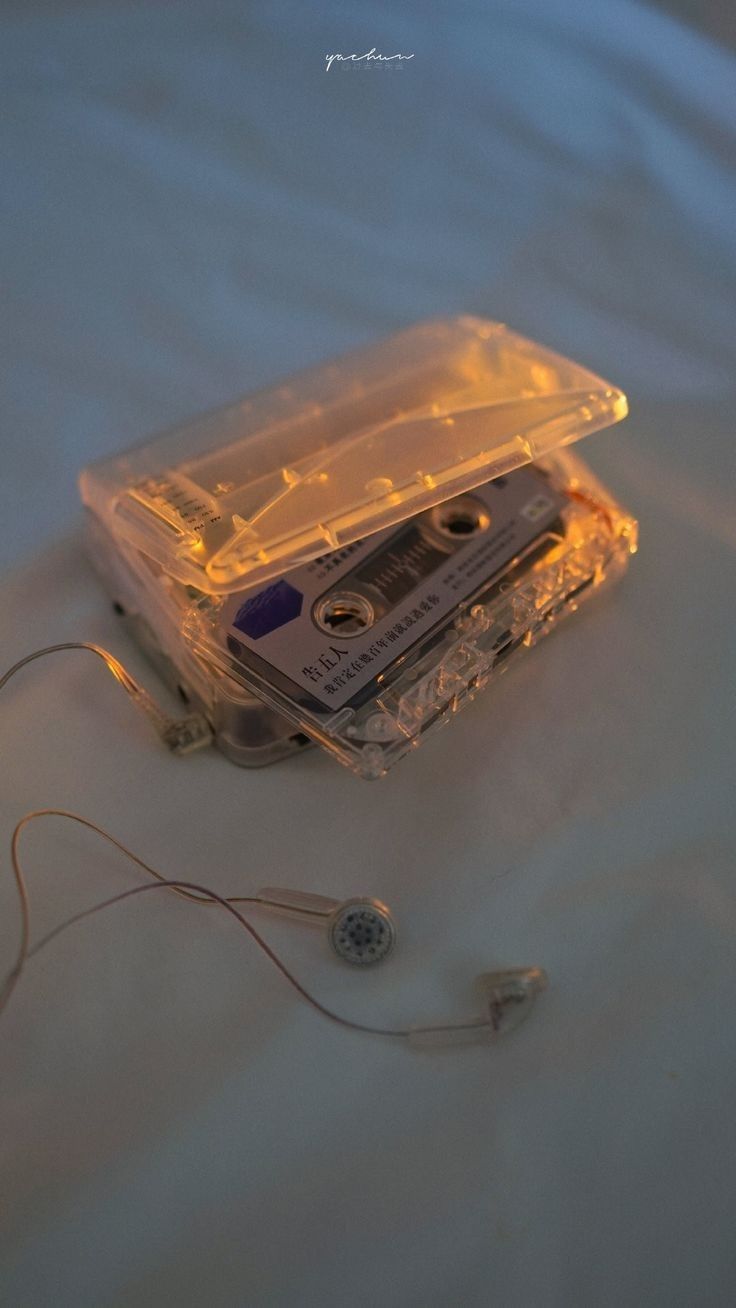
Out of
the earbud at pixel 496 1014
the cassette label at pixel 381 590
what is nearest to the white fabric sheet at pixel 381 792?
the earbud at pixel 496 1014

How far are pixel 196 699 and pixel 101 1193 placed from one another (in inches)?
20.3

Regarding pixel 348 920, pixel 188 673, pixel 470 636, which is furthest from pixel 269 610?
pixel 348 920

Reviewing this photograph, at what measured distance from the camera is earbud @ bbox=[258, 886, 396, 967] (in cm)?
112

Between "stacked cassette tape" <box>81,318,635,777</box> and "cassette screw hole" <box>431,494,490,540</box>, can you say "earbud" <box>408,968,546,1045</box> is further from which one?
"cassette screw hole" <box>431,494,490,540</box>

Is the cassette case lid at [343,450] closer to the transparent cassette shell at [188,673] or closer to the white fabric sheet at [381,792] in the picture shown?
the transparent cassette shell at [188,673]

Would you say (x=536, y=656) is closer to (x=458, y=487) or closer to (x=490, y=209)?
(x=458, y=487)

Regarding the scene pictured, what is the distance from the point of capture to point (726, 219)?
1974 millimetres

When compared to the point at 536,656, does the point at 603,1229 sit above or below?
below

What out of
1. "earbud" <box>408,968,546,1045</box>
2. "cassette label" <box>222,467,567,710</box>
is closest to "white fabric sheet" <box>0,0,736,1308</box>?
"earbud" <box>408,968,546,1045</box>

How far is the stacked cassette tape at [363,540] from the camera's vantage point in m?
1.24

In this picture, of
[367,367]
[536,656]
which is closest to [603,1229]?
[536,656]

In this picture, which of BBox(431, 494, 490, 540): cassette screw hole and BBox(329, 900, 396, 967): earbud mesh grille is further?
BBox(431, 494, 490, 540): cassette screw hole

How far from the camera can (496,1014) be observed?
109 cm

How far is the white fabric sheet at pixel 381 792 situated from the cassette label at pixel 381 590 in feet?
0.39
